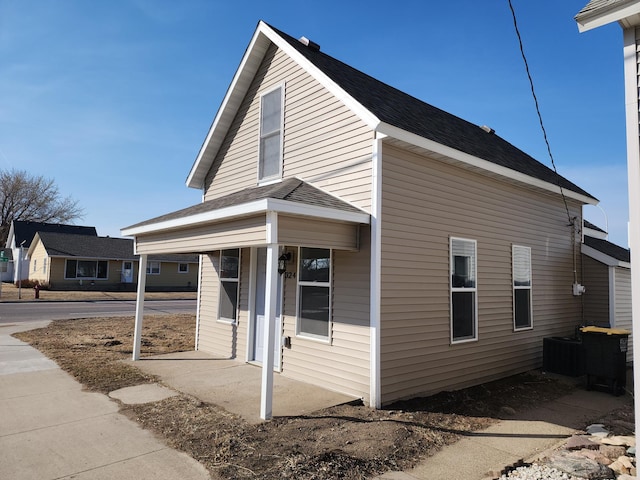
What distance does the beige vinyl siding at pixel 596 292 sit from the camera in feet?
34.1

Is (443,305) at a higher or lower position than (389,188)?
lower

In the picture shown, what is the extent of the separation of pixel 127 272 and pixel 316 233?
3443 centimetres

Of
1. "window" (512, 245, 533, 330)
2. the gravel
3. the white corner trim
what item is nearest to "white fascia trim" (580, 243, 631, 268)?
"window" (512, 245, 533, 330)

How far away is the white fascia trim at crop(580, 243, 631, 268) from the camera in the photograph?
1020 centimetres

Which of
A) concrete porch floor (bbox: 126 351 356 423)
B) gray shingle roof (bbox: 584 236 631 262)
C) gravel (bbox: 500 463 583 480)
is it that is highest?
gray shingle roof (bbox: 584 236 631 262)

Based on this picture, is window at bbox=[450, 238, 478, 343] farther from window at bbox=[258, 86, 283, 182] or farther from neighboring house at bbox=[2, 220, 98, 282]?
neighboring house at bbox=[2, 220, 98, 282]

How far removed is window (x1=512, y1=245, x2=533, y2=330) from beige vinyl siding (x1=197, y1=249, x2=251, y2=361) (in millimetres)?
5617

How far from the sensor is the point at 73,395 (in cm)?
652

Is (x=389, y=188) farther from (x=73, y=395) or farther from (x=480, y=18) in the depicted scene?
(x=73, y=395)

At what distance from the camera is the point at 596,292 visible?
10.6m

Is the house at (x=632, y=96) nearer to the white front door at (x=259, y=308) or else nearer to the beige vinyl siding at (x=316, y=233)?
the beige vinyl siding at (x=316, y=233)

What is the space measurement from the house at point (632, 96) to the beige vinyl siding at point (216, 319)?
22.2ft

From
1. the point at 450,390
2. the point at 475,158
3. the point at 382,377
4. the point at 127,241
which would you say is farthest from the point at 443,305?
the point at 127,241

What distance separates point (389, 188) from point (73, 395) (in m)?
5.72
